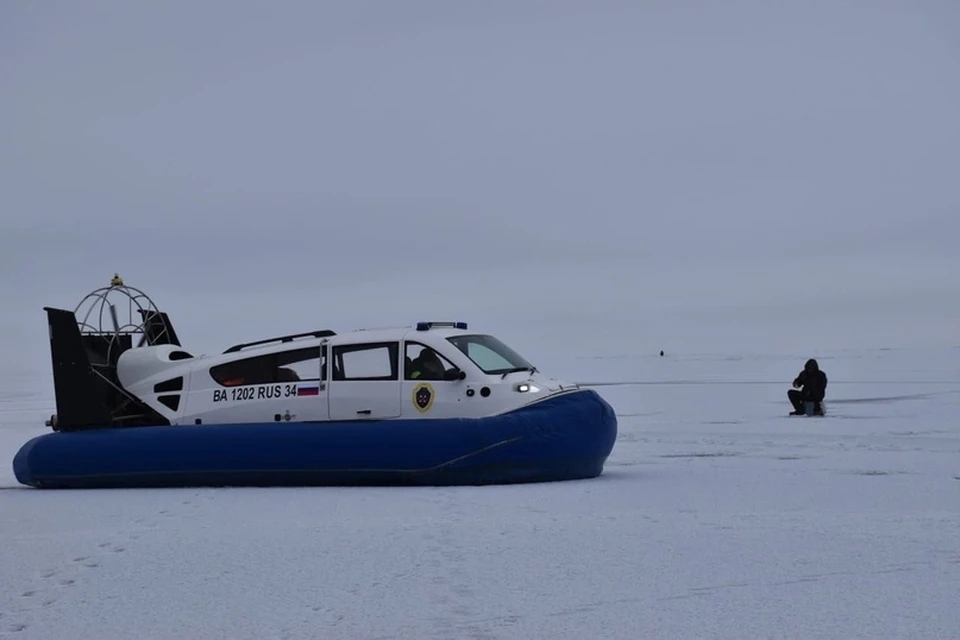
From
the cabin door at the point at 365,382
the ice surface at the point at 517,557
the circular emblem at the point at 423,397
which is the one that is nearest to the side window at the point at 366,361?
the cabin door at the point at 365,382

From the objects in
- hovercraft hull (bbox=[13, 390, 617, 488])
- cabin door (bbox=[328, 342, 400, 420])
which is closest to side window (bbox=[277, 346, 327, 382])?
cabin door (bbox=[328, 342, 400, 420])

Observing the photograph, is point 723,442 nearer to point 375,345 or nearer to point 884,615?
point 375,345

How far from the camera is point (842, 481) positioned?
884 cm

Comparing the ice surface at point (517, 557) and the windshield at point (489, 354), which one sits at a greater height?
the windshield at point (489, 354)

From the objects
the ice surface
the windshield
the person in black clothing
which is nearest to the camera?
the ice surface

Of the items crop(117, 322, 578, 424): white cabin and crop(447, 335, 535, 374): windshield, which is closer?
crop(117, 322, 578, 424): white cabin

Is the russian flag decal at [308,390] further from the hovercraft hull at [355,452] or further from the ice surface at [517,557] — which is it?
the ice surface at [517,557]

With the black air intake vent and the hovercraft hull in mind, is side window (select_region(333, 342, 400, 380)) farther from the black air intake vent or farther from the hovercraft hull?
the black air intake vent

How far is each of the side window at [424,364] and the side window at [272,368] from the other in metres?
0.78

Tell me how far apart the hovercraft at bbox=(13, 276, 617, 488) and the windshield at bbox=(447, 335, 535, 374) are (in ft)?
0.06

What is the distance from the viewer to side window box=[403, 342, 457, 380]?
9820mm

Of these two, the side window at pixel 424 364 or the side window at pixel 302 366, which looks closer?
the side window at pixel 424 364

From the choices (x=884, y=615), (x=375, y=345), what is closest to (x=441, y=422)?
(x=375, y=345)

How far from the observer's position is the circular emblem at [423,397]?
9.69 meters
